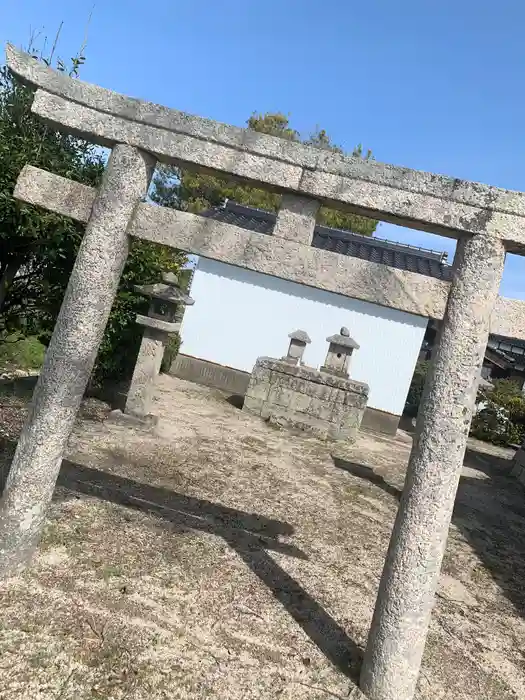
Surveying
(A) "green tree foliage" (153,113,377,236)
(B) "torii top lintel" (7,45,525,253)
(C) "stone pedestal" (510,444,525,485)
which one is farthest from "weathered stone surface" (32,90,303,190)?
(A) "green tree foliage" (153,113,377,236)

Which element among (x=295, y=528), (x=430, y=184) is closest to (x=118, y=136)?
(x=430, y=184)

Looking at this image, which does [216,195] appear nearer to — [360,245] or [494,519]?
[360,245]

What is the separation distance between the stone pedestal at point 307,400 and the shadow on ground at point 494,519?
182cm

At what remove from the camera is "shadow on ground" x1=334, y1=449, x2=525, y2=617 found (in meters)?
5.85

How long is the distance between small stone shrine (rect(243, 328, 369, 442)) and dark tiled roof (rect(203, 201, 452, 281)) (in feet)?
21.1

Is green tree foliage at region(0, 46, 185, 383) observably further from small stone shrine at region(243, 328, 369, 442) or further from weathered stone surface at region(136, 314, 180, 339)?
small stone shrine at region(243, 328, 369, 442)

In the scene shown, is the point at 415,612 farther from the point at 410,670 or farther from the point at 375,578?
the point at 375,578

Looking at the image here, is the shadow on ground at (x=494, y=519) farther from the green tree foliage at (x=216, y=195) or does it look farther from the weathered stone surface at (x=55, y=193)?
the green tree foliage at (x=216, y=195)

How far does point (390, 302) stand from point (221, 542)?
2.92 metres

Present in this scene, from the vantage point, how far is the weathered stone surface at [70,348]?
353 cm

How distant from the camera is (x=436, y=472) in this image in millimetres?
3105

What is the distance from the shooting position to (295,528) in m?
5.77

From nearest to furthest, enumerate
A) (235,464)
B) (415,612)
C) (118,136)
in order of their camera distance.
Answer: (415,612) < (118,136) < (235,464)

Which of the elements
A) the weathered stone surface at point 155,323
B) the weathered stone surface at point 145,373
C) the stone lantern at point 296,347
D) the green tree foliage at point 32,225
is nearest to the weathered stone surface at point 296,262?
the green tree foliage at point 32,225
